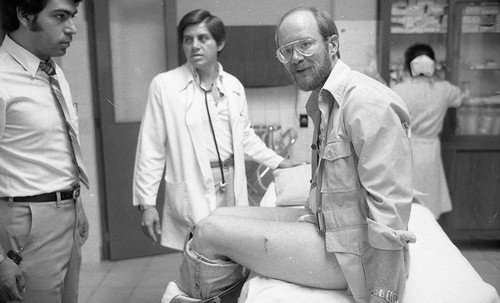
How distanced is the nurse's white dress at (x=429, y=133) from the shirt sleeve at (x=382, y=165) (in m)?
2.22

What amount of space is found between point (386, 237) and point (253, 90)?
246cm

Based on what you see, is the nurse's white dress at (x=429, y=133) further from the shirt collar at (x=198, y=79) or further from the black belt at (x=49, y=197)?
the black belt at (x=49, y=197)

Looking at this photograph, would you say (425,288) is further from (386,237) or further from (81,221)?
(81,221)

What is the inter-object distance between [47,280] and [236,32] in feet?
7.45

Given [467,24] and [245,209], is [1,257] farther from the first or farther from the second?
[467,24]

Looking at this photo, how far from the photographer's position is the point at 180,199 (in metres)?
2.33

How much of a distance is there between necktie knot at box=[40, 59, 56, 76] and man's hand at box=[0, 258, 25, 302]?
0.65m

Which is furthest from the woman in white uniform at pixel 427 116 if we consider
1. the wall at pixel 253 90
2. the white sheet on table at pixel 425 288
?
the white sheet on table at pixel 425 288

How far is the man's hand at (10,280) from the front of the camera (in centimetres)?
157

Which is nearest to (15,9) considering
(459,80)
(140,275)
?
(140,275)

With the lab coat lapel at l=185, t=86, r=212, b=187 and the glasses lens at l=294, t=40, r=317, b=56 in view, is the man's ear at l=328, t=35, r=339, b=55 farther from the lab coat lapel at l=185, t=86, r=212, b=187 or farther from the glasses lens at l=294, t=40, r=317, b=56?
the lab coat lapel at l=185, t=86, r=212, b=187

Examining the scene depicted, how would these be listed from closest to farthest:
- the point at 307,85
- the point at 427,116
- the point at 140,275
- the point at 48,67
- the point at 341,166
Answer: the point at 341,166
the point at 307,85
the point at 48,67
the point at 140,275
the point at 427,116

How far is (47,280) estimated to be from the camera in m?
1.76

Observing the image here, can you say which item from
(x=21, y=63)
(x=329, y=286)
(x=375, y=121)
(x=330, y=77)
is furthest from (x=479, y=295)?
(x=21, y=63)
